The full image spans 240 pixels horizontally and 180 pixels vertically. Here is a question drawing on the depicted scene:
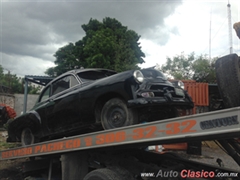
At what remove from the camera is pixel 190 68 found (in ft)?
74.4

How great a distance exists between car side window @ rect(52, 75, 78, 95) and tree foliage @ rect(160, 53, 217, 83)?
14.0 m

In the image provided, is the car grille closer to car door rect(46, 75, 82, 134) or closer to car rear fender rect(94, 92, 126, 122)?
car rear fender rect(94, 92, 126, 122)

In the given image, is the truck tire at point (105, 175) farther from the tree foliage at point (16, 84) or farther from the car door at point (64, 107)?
the tree foliage at point (16, 84)

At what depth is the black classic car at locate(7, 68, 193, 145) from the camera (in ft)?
10.1

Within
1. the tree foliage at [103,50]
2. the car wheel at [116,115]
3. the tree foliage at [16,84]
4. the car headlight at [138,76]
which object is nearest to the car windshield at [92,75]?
A: the car wheel at [116,115]

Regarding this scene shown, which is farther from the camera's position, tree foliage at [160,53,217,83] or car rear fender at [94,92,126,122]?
tree foliage at [160,53,217,83]

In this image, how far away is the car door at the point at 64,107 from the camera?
390 cm

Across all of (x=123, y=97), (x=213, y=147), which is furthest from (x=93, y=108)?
(x=213, y=147)

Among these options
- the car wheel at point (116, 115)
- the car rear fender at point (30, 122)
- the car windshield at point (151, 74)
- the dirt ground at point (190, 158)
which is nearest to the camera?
the car wheel at point (116, 115)

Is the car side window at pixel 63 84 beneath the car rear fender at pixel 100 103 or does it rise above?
above

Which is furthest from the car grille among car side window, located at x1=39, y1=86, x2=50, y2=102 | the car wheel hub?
car side window, located at x1=39, y1=86, x2=50, y2=102

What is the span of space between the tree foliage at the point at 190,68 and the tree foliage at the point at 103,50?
5011 mm

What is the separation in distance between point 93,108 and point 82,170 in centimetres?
95

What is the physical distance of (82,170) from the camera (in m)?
3.40
